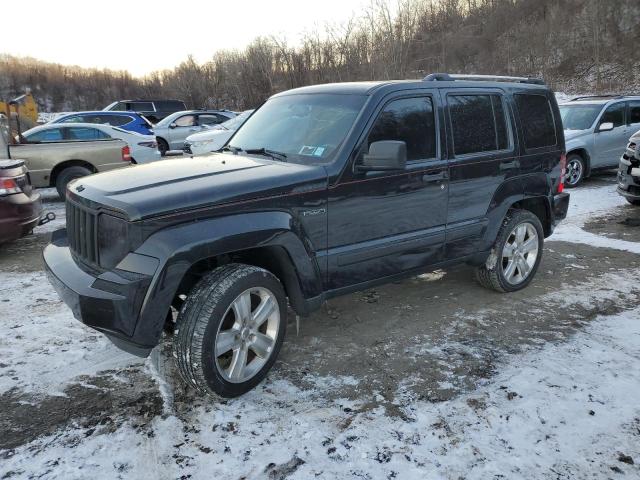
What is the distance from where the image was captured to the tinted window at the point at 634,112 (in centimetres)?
1119

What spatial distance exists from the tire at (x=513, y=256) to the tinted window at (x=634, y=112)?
805 centimetres

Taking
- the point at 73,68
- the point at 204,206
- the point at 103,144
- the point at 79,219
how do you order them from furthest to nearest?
1. the point at 73,68
2. the point at 103,144
3. the point at 79,219
4. the point at 204,206

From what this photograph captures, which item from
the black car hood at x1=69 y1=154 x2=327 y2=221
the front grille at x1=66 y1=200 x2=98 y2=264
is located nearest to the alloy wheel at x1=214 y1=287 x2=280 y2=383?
the black car hood at x1=69 y1=154 x2=327 y2=221

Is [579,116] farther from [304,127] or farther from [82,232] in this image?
[82,232]

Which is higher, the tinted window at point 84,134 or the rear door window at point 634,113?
the rear door window at point 634,113

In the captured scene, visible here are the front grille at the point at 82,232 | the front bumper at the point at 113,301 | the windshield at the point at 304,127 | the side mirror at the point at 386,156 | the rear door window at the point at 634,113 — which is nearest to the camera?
the front bumper at the point at 113,301

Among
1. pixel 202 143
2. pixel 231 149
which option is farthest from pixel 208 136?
pixel 231 149

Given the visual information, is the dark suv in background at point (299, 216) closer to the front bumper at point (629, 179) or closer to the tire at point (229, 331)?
the tire at point (229, 331)

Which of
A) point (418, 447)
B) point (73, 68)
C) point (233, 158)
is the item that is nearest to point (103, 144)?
point (233, 158)

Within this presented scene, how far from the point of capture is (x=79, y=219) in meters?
3.30

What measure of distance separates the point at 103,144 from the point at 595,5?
1704 inches

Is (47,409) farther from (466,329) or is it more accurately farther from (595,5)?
(595,5)

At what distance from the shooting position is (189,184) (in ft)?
10.3

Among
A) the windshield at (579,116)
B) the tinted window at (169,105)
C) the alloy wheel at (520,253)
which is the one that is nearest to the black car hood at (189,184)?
the alloy wheel at (520,253)
